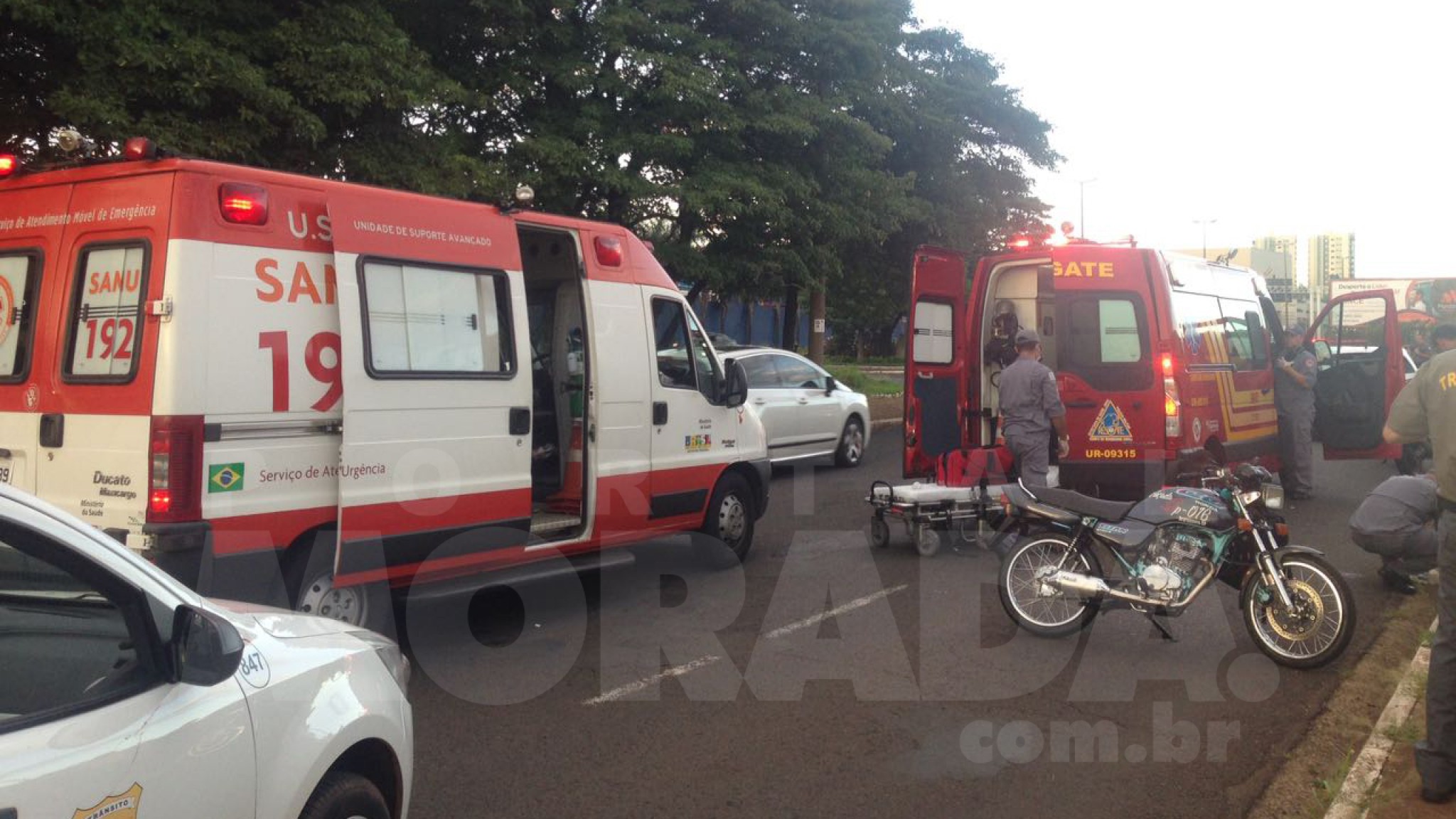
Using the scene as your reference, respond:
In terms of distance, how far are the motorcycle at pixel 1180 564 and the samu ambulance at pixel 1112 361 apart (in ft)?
9.74

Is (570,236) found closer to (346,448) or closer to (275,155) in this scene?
(346,448)

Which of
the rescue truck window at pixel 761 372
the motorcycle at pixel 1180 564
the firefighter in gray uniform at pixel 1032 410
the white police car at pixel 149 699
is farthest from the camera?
the rescue truck window at pixel 761 372

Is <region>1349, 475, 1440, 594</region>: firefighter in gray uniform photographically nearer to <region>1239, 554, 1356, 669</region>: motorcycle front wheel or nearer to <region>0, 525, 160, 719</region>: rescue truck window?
<region>1239, 554, 1356, 669</region>: motorcycle front wheel

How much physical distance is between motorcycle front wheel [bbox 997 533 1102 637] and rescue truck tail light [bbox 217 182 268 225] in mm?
4551

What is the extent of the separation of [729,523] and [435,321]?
11.1 ft

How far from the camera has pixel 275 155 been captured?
41.9 ft

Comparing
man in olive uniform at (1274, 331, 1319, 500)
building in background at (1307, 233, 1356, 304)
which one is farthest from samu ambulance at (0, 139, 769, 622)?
building in background at (1307, 233, 1356, 304)

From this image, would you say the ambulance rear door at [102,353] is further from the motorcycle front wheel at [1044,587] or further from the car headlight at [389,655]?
the motorcycle front wheel at [1044,587]

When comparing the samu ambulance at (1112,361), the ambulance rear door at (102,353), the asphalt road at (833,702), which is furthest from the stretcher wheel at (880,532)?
the ambulance rear door at (102,353)

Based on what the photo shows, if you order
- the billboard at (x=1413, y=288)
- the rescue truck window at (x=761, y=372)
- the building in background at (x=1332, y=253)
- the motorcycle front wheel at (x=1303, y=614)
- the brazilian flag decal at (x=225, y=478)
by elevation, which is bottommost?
the motorcycle front wheel at (x=1303, y=614)

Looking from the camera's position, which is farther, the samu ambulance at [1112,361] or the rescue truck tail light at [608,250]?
the samu ambulance at [1112,361]

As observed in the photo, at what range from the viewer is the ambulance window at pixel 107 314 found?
18.8 feet

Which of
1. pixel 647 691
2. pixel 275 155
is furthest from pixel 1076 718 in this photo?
pixel 275 155

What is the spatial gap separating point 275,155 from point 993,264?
24.6 feet
